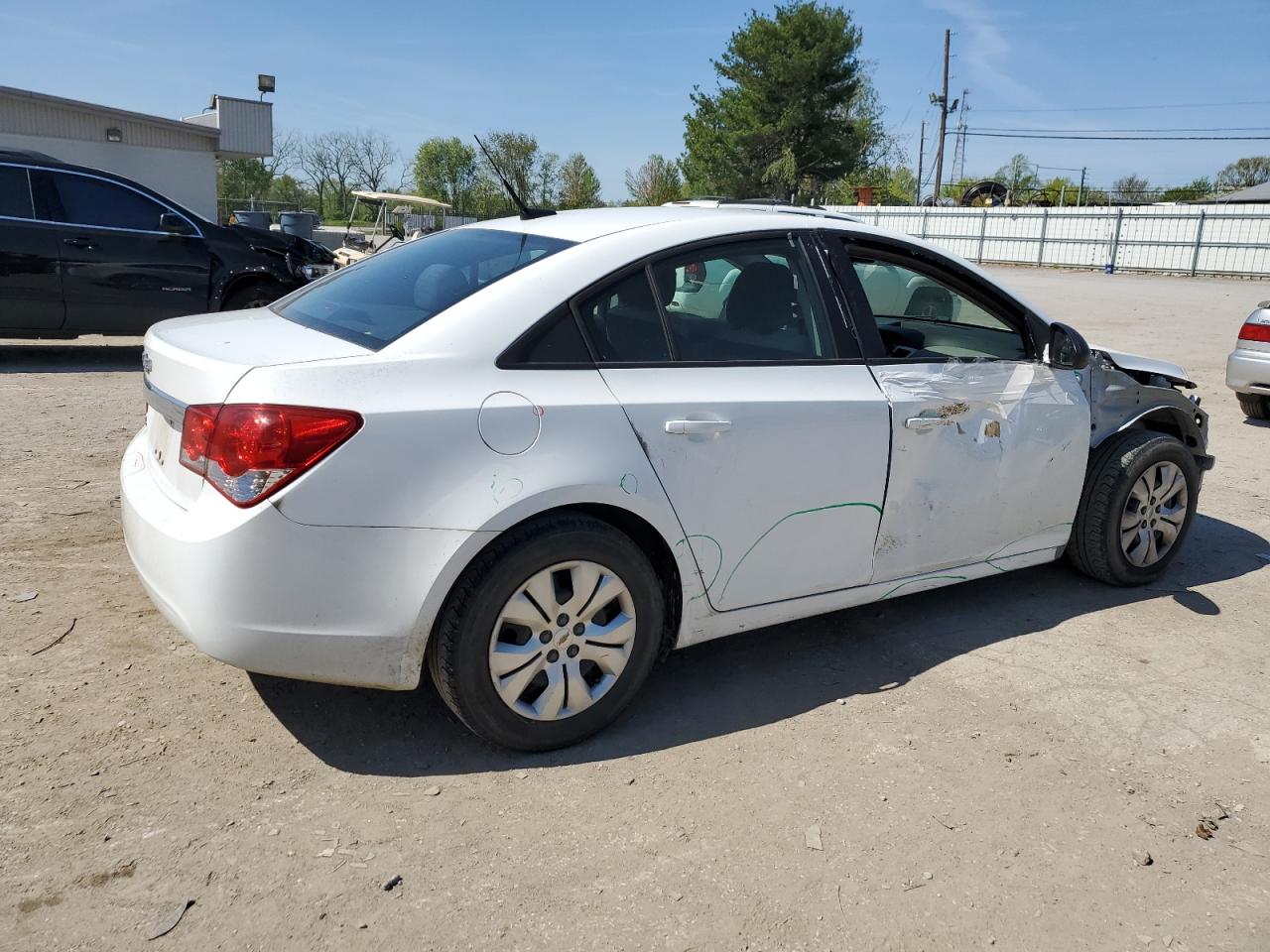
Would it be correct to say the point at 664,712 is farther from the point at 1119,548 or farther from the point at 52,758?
the point at 1119,548

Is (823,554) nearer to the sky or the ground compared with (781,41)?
nearer to the ground

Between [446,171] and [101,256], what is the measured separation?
57.4 m

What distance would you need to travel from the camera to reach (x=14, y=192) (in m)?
8.79

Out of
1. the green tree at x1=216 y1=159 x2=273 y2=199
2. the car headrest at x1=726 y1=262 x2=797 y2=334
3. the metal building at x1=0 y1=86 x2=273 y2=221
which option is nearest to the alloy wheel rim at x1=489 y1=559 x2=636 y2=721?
the car headrest at x1=726 y1=262 x2=797 y2=334

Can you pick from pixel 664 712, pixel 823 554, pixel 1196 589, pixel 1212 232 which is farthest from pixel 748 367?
pixel 1212 232

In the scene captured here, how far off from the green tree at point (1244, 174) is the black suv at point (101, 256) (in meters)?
85.1

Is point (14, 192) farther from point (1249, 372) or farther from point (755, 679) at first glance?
point (1249, 372)

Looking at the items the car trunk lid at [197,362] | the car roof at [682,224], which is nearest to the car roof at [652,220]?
the car roof at [682,224]

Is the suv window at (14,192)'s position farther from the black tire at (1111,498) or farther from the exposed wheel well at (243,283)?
the black tire at (1111,498)

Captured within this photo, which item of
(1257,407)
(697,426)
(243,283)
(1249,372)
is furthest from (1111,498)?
(243,283)

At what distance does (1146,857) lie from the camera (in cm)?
275

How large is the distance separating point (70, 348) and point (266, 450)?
9.58 m

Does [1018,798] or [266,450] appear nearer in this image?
[266,450]

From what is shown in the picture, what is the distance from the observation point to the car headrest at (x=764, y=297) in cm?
353
